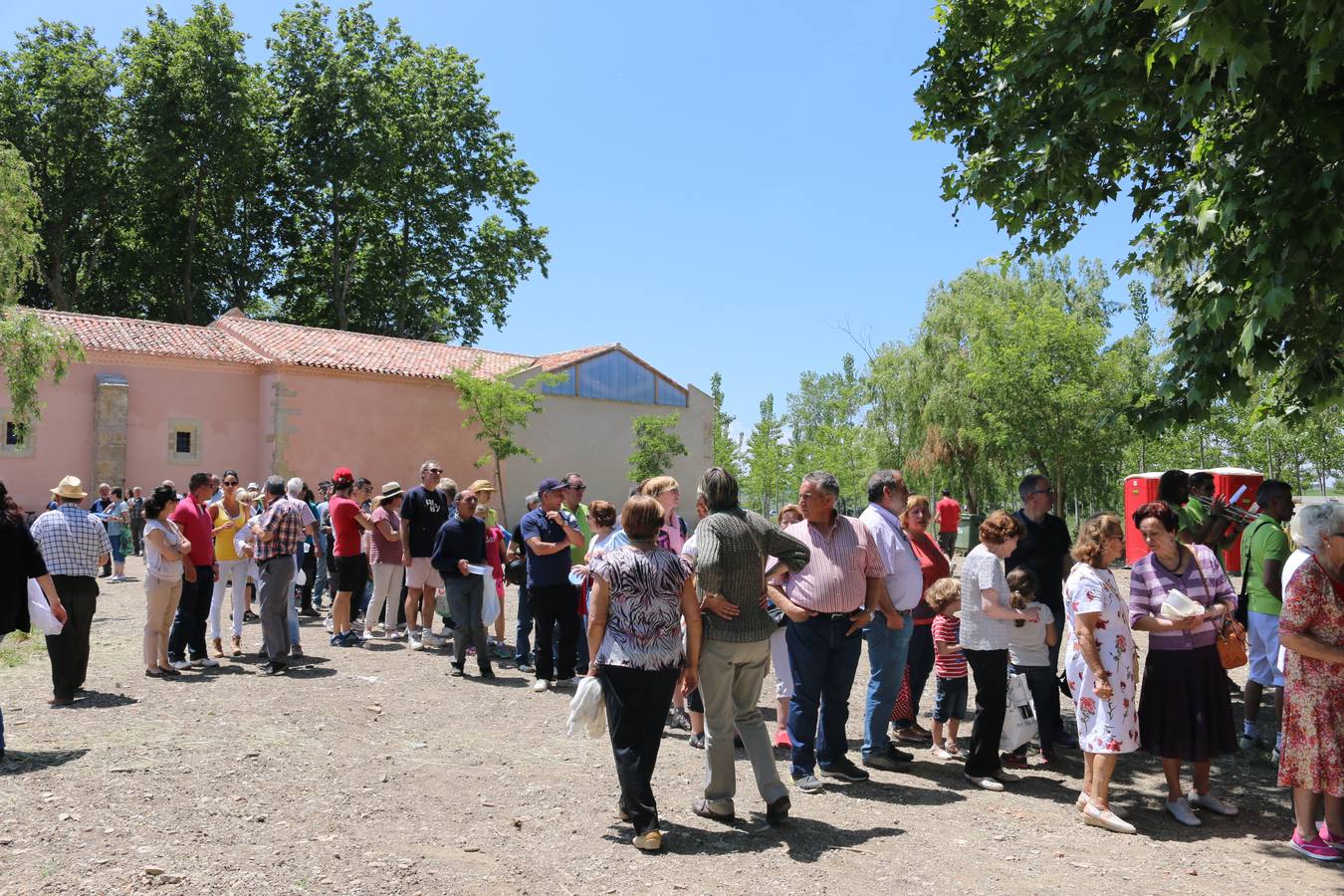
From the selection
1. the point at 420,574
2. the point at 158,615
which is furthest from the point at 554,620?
the point at 158,615

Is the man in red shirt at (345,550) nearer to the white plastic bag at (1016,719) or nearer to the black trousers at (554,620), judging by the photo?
the black trousers at (554,620)

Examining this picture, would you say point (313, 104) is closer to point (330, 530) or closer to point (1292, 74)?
point (330, 530)

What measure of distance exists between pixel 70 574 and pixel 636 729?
5.52 m

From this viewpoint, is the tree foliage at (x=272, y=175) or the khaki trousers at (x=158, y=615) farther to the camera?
the tree foliage at (x=272, y=175)

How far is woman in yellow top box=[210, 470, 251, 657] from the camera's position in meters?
9.83

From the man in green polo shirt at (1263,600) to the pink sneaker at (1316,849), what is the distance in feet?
6.49

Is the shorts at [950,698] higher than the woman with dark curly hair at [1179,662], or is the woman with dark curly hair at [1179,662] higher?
the woman with dark curly hair at [1179,662]

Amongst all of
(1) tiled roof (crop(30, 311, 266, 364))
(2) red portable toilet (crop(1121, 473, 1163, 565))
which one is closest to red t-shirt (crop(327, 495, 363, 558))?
(2) red portable toilet (crop(1121, 473, 1163, 565))

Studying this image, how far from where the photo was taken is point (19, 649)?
1079 centimetres

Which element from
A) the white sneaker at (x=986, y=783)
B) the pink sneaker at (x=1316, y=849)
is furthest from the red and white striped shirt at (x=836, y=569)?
the pink sneaker at (x=1316, y=849)

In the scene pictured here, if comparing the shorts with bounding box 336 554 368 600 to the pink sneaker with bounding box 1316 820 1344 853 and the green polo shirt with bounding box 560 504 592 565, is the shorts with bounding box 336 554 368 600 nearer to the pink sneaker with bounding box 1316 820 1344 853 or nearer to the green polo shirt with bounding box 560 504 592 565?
the green polo shirt with bounding box 560 504 592 565

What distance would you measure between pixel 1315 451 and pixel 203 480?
3544 centimetres

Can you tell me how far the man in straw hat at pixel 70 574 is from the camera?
780cm

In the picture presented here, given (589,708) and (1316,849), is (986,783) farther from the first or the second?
(589,708)
